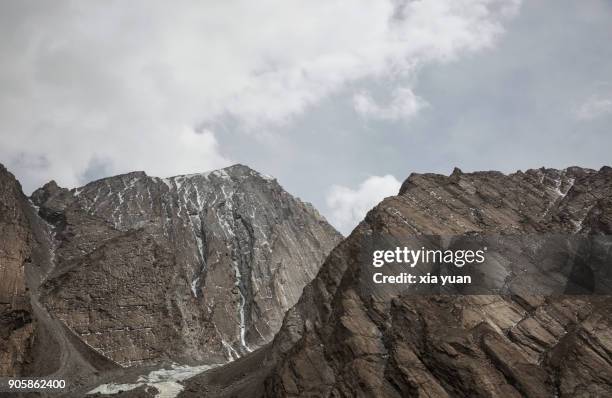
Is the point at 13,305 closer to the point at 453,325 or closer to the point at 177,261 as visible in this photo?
the point at 177,261

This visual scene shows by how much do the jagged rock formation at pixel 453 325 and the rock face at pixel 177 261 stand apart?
4816 centimetres

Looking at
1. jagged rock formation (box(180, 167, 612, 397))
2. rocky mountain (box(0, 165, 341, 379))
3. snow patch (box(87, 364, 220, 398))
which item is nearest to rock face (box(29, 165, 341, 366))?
rocky mountain (box(0, 165, 341, 379))

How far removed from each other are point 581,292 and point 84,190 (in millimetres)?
141632

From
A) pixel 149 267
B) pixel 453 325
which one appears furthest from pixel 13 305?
pixel 453 325

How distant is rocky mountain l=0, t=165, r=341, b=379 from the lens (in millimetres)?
94875

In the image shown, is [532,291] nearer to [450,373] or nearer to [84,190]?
[450,373]

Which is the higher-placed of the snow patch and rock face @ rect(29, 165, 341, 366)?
rock face @ rect(29, 165, 341, 366)

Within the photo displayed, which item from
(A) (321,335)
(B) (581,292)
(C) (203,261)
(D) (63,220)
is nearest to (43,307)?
(D) (63,220)

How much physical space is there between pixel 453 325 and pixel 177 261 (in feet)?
343

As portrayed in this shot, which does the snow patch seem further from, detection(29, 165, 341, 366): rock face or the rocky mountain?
detection(29, 165, 341, 366): rock face

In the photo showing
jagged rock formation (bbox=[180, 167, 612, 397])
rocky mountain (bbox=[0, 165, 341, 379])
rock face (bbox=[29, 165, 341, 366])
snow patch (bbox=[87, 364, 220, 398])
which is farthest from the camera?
rock face (bbox=[29, 165, 341, 366])

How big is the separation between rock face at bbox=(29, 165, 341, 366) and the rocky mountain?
0.30 metres

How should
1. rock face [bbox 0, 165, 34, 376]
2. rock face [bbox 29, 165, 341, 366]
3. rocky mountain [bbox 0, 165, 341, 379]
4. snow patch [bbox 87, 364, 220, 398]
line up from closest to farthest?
rock face [bbox 0, 165, 34, 376], snow patch [bbox 87, 364, 220, 398], rocky mountain [bbox 0, 165, 341, 379], rock face [bbox 29, 165, 341, 366]

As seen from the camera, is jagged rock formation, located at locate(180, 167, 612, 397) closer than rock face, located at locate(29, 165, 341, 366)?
Yes
